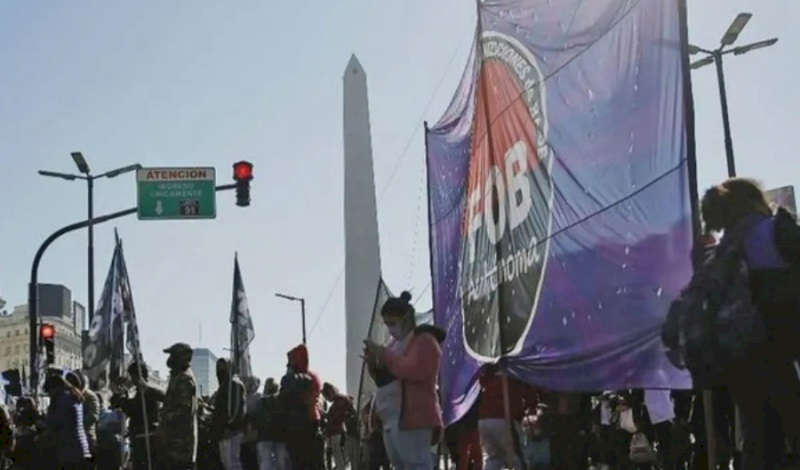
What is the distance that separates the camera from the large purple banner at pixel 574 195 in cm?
540

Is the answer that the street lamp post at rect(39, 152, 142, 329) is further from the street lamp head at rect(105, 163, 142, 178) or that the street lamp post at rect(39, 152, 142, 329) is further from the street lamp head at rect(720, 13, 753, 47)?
the street lamp head at rect(720, 13, 753, 47)

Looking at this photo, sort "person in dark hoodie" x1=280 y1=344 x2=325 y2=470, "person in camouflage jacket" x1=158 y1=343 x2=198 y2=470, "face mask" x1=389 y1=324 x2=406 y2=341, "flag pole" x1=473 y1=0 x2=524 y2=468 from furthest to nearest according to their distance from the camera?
"person in dark hoodie" x1=280 y1=344 x2=325 y2=470
"person in camouflage jacket" x1=158 y1=343 x2=198 y2=470
"face mask" x1=389 y1=324 x2=406 y2=341
"flag pole" x1=473 y1=0 x2=524 y2=468

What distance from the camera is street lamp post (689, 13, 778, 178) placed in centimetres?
1902

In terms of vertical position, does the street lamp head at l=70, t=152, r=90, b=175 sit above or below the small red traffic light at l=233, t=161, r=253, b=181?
above

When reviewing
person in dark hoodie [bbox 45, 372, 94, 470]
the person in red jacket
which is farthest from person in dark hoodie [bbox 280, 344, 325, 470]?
the person in red jacket

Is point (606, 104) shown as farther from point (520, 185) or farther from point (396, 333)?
point (396, 333)

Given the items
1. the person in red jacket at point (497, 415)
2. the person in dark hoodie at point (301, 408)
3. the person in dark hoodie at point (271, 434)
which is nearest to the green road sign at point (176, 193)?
the person in dark hoodie at point (271, 434)

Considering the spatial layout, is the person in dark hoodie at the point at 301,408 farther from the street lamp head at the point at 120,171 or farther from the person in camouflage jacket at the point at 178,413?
the street lamp head at the point at 120,171

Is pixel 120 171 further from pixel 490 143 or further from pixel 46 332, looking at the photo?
pixel 490 143

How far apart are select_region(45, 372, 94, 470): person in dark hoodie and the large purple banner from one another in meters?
3.18

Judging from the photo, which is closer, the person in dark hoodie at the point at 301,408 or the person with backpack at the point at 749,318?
the person with backpack at the point at 749,318

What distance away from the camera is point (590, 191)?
20.3 ft

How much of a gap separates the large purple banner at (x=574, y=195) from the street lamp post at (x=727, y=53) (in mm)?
10990

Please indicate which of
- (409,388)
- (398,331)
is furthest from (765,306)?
(398,331)
